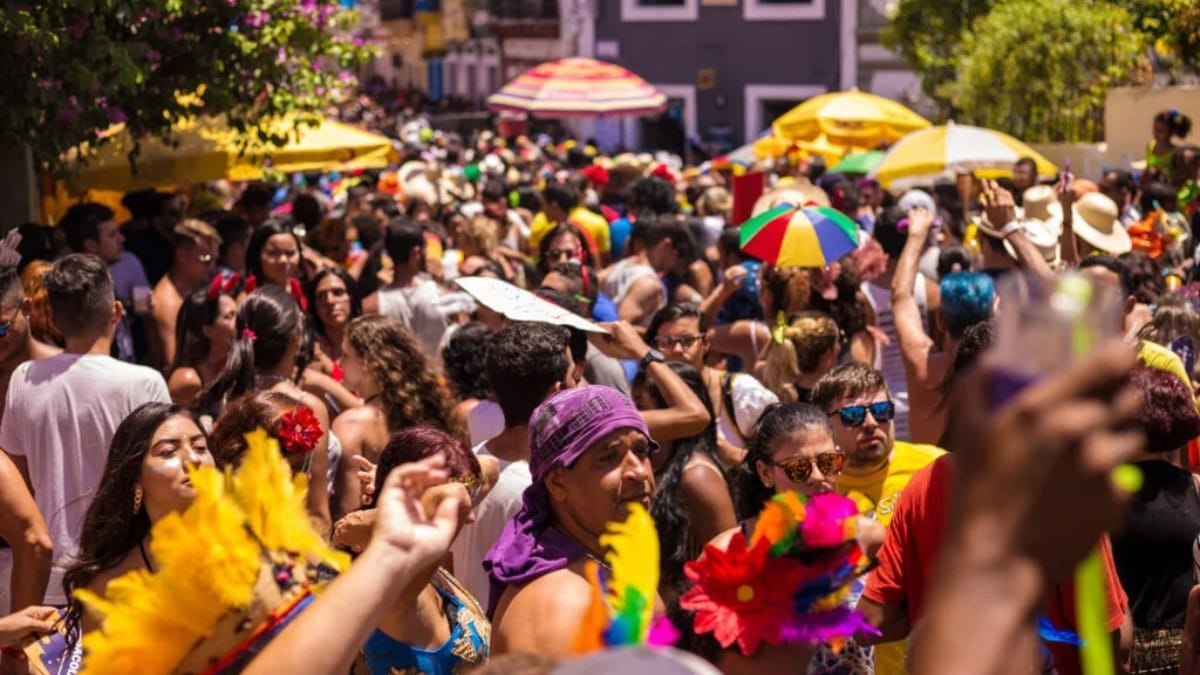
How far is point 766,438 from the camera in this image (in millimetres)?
4531

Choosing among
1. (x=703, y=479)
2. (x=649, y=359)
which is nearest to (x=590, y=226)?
(x=649, y=359)

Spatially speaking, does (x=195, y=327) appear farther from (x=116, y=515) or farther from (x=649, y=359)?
(x=116, y=515)

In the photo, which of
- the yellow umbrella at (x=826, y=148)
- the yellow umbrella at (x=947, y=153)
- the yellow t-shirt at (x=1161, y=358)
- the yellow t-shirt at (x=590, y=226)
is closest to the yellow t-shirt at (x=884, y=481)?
the yellow t-shirt at (x=1161, y=358)

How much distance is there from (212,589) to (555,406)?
1593mm

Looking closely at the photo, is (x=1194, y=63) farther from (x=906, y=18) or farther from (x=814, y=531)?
(x=814, y=531)

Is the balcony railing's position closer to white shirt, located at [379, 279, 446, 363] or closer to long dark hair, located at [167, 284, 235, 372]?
white shirt, located at [379, 279, 446, 363]

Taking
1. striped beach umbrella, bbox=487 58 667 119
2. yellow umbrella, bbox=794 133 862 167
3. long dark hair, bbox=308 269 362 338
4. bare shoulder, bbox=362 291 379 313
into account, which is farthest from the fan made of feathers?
yellow umbrella, bbox=794 133 862 167

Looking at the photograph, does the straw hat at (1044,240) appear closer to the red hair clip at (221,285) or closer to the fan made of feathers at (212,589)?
the red hair clip at (221,285)

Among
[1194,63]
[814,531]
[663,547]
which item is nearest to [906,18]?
[1194,63]

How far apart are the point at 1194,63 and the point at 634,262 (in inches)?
329

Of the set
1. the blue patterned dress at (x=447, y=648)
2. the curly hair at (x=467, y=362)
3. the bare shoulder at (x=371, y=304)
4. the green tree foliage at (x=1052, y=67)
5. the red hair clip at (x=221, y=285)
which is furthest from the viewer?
the green tree foliage at (x=1052, y=67)

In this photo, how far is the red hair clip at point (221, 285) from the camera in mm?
6762

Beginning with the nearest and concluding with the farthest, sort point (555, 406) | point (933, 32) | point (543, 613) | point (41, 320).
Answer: point (543, 613)
point (555, 406)
point (41, 320)
point (933, 32)

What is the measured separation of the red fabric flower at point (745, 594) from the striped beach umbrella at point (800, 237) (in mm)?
4212
